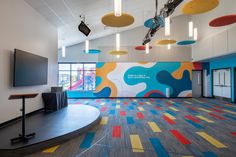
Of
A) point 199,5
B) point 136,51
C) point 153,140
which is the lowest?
point 153,140

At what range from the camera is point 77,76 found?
12.5m

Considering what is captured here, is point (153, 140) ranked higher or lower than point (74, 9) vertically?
lower

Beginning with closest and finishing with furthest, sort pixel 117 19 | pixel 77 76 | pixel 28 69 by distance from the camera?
pixel 117 19 < pixel 28 69 < pixel 77 76

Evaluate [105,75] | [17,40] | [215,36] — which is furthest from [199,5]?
[105,75]

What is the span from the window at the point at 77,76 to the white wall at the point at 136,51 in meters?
0.55

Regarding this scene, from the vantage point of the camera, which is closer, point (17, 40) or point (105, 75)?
point (17, 40)

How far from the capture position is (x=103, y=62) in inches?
457

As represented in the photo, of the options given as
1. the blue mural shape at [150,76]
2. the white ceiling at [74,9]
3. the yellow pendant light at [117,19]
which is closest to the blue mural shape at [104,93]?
the blue mural shape at [150,76]

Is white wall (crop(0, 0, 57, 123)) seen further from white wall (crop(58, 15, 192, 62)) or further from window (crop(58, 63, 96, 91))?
window (crop(58, 63, 96, 91))

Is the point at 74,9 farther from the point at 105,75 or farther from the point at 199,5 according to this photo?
the point at 105,75

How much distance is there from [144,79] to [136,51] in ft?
7.85

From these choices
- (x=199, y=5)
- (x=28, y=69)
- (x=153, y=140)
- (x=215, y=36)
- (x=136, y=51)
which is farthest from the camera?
(x=136, y=51)

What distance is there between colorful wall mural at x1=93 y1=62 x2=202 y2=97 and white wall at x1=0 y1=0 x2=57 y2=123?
208 inches

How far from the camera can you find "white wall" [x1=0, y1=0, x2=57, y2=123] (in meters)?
4.14
